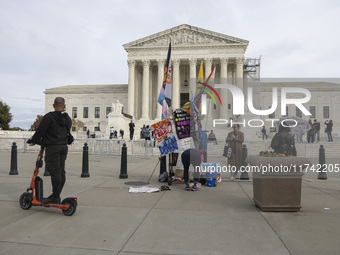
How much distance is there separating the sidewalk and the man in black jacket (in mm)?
616

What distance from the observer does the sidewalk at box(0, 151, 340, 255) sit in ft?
11.3

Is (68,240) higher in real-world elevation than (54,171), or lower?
lower

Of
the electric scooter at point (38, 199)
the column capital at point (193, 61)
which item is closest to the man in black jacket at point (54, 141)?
the electric scooter at point (38, 199)

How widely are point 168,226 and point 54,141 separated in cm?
239

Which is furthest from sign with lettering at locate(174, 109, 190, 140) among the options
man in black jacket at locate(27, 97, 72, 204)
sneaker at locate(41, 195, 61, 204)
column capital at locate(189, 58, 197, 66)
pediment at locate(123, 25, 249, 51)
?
pediment at locate(123, 25, 249, 51)

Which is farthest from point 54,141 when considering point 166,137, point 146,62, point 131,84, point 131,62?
point 131,62

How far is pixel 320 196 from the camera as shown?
6.67 metres

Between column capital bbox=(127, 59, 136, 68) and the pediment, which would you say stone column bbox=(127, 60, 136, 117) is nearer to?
column capital bbox=(127, 59, 136, 68)

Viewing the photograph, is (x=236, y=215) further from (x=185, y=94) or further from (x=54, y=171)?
(x=185, y=94)

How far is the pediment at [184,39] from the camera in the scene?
165ft

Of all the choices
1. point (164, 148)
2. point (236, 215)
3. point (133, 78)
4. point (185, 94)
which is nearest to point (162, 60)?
point (133, 78)

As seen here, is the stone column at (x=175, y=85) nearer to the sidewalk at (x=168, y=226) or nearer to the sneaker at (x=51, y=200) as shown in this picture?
the sidewalk at (x=168, y=226)

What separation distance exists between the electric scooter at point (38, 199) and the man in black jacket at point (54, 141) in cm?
13

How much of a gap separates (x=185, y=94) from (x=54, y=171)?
5537 cm
